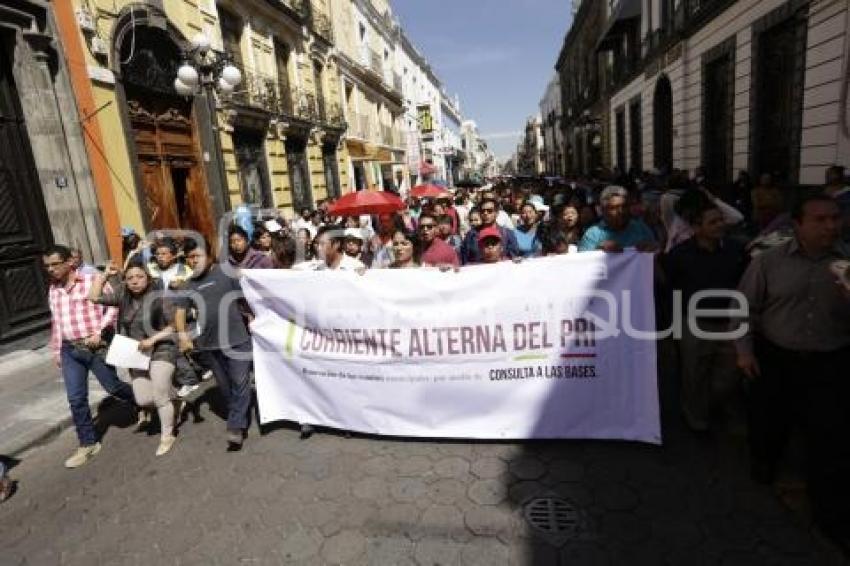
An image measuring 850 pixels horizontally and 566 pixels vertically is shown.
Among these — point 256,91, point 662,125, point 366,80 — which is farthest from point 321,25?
point 662,125

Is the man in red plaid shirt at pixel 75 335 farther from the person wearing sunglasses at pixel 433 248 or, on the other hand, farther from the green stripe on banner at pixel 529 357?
the green stripe on banner at pixel 529 357

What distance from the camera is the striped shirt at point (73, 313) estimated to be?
441cm

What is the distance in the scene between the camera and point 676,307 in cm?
381

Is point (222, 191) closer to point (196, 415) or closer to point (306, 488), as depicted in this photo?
point (196, 415)

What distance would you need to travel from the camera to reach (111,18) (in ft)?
31.9

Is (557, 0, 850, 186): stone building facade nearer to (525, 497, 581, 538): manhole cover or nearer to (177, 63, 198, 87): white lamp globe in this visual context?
(525, 497, 581, 538): manhole cover

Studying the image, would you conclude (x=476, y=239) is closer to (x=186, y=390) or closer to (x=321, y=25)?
(x=186, y=390)

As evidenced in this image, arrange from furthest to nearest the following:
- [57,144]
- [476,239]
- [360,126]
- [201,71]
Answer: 1. [360,126]
2. [201,71]
3. [57,144]
4. [476,239]

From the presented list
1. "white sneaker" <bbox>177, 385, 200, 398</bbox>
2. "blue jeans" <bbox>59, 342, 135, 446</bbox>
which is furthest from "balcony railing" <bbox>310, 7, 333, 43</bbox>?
"blue jeans" <bbox>59, 342, 135, 446</bbox>

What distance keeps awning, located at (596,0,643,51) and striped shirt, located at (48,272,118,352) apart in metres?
21.4

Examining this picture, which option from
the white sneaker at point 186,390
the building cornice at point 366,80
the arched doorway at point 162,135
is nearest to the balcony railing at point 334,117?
the building cornice at point 366,80

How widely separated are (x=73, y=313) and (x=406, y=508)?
3.44 meters

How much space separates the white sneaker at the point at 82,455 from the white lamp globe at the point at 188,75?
22.7 ft

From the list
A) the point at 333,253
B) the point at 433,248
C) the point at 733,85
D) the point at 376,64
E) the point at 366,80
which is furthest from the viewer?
the point at 376,64
